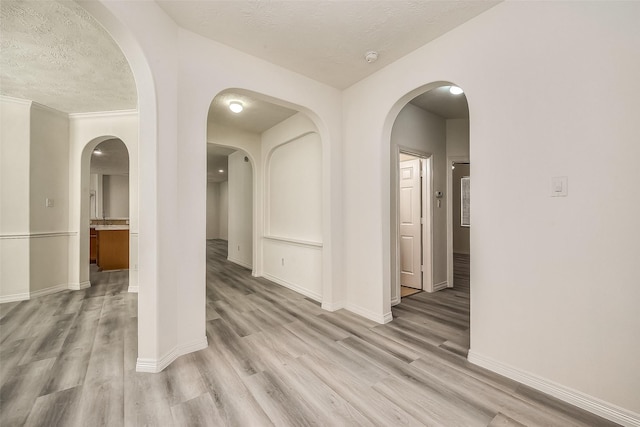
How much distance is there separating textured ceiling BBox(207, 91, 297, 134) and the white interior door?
2.10 metres

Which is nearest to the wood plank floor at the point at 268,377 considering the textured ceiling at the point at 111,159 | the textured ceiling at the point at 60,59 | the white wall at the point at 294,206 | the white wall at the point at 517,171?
the white wall at the point at 517,171

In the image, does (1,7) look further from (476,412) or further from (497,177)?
(476,412)

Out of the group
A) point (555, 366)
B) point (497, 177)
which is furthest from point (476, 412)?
point (497, 177)

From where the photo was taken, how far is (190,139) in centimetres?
225

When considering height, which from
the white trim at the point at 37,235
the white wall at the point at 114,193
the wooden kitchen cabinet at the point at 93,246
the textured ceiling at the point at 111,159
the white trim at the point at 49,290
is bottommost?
the white trim at the point at 49,290

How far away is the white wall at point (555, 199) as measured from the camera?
1.51 metres

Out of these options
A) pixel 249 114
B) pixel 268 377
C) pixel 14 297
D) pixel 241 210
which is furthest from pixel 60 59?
pixel 241 210

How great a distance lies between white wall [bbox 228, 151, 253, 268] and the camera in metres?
6.03

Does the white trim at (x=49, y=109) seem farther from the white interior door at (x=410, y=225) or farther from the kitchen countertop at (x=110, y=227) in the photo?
the white interior door at (x=410, y=225)

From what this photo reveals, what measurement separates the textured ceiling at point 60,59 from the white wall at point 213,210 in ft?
28.6

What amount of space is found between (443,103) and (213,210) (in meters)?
11.5

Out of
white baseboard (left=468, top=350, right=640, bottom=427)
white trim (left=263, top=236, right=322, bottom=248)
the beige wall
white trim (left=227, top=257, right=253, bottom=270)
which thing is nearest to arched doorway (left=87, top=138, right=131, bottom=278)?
white trim (left=227, top=257, right=253, bottom=270)

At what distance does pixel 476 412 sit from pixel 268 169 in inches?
176

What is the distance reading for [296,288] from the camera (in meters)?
4.18
